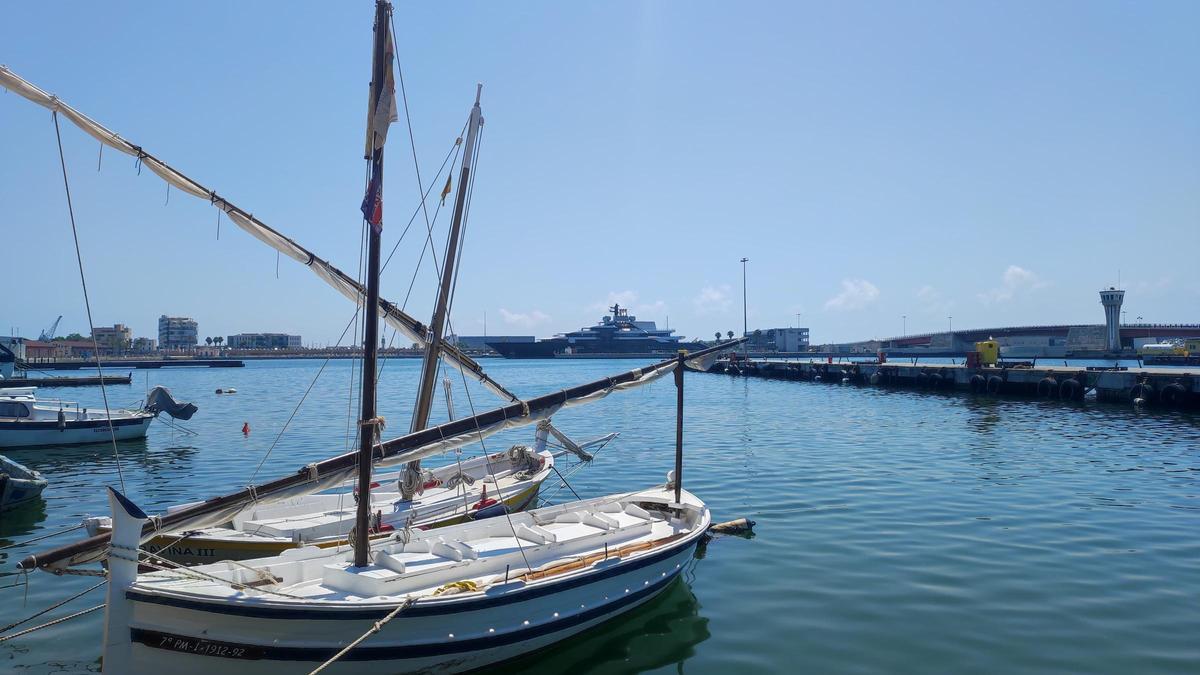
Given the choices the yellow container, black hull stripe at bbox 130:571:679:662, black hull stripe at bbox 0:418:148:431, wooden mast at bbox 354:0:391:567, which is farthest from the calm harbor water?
the yellow container

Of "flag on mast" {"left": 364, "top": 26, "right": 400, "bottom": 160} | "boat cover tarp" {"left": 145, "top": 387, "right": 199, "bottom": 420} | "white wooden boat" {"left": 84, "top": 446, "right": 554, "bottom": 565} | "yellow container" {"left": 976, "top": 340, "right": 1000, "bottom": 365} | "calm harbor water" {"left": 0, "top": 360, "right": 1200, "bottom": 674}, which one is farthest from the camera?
"yellow container" {"left": 976, "top": 340, "right": 1000, "bottom": 365}

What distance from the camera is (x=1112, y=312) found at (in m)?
114

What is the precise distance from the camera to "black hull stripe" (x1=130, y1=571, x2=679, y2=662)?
23.9ft

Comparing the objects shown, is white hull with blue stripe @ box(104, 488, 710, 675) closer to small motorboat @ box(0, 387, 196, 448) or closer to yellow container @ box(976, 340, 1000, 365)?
small motorboat @ box(0, 387, 196, 448)

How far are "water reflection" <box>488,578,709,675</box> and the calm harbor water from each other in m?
0.03

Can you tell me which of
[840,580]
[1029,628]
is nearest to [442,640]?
[840,580]

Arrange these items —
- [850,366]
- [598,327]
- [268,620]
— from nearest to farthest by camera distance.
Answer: [268,620]
[850,366]
[598,327]

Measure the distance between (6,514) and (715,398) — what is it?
44878 millimetres

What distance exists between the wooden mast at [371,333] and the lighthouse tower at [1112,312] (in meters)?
134

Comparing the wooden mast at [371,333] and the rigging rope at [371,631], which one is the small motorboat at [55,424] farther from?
the rigging rope at [371,631]

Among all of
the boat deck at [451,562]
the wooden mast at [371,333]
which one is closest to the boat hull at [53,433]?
the boat deck at [451,562]

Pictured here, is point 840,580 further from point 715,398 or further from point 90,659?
point 715,398

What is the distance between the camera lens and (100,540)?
25.2 ft

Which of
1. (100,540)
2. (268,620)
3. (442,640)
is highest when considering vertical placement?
(100,540)
